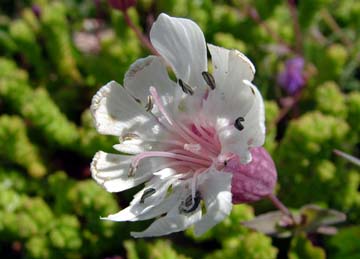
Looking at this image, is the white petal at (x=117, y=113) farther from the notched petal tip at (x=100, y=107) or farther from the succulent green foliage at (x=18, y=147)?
the succulent green foliage at (x=18, y=147)

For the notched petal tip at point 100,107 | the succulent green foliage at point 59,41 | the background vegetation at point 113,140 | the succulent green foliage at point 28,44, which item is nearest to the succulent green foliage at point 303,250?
the background vegetation at point 113,140

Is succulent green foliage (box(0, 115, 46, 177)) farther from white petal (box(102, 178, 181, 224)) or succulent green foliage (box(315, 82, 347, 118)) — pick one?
succulent green foliage (box(315, 82, 347, 118))

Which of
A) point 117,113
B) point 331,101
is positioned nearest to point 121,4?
point 117,113

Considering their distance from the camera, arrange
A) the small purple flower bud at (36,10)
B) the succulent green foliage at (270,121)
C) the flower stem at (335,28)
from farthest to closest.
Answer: the flower stem at (335,28) → the small purple flower bud at (36,10) → the succulent green foliage at (270,121)

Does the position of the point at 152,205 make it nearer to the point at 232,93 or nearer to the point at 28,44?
the point at 232,93

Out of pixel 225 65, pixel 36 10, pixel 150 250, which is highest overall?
pixel 225 65

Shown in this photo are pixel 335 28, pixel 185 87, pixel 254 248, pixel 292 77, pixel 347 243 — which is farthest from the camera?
pixel 335 28
